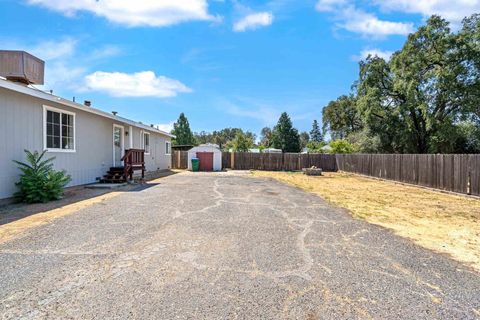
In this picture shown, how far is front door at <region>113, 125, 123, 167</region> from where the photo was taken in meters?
13.6

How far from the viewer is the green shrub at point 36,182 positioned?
754 cm

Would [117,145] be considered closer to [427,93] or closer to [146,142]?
[146,142]

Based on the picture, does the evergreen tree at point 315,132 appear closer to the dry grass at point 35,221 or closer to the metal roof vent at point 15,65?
the metal roof vent at point 15,65

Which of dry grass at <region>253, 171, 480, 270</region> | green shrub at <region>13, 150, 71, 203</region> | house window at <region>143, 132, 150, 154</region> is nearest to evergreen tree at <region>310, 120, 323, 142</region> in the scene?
house window at <region>143, 132, 150, 154</region>

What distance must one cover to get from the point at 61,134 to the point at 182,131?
38771 mm

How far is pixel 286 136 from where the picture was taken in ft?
168

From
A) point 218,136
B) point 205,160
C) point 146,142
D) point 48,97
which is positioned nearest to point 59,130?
point 48,97

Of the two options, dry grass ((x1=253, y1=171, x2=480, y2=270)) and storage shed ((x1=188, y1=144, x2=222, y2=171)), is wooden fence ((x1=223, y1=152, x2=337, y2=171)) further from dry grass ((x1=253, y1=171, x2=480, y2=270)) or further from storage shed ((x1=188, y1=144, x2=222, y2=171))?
dry grass ((x1=253, y1=171, x2=480, y2=270))

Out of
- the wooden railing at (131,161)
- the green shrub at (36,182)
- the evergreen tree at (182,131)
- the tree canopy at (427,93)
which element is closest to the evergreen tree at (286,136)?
the evergreen tree at (182,131)

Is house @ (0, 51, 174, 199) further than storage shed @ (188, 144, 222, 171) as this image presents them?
No

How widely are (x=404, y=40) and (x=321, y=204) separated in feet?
71.9

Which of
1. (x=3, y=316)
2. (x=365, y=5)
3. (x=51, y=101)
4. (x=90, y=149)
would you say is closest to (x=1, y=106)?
(x=51, y=101)

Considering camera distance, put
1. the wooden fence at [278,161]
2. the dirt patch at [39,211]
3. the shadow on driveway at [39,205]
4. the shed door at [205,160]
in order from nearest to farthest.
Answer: the dirt patch at [39,211]
the shadow on driveway at [39,205]
the shed door at [205,160]
the wooden fence at [278,161]

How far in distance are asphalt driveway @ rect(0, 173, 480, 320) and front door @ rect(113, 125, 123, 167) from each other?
8.18m
